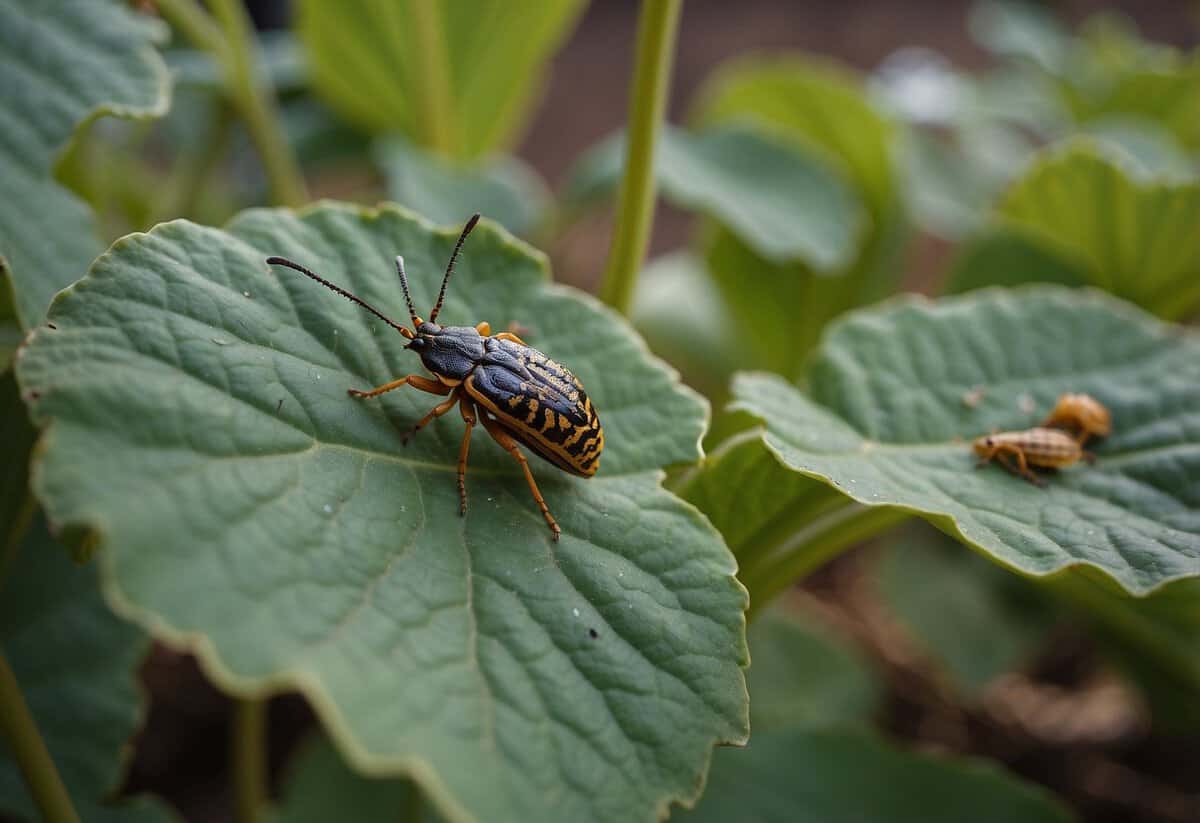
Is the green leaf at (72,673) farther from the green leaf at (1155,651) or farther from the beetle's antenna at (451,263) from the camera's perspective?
the green leaf at (1155,651)

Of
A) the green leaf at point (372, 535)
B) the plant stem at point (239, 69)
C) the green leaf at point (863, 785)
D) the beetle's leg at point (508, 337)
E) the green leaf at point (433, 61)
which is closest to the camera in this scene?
the green leaf at point (372, 535)

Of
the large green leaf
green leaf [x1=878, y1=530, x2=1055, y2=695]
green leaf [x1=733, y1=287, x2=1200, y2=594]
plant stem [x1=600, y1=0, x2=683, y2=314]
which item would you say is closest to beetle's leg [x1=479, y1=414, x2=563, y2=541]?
green leaf [x1=733, y1=287, x2=1200, y2=594]

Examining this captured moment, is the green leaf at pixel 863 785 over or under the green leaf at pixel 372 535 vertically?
under

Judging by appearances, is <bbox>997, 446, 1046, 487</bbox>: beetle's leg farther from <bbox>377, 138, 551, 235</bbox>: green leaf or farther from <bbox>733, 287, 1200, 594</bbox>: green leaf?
<bbox>377, 138, 551, 235</bbox>: green leaf

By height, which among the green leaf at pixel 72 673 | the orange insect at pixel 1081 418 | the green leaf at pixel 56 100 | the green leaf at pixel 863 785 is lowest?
the green leaf at pixel 863 785

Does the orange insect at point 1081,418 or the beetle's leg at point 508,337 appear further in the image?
the orange insect at point 1081,418

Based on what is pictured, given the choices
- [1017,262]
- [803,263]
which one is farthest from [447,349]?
[1017,262]

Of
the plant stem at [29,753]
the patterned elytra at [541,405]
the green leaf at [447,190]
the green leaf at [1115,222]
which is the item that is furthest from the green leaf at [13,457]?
the green leaf at [1115,222]

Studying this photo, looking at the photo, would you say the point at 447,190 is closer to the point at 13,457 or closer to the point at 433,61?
the point at 433,61
